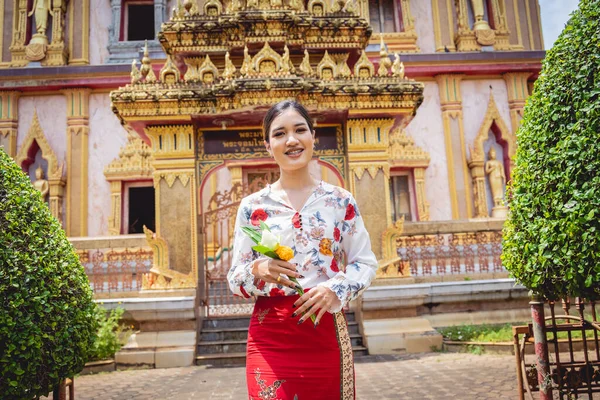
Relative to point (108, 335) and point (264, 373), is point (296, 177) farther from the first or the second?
point (108, 335)

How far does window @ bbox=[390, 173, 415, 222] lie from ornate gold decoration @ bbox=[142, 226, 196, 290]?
8.58m

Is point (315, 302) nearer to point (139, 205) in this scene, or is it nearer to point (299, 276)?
point (299, 276)

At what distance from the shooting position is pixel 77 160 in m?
15.6

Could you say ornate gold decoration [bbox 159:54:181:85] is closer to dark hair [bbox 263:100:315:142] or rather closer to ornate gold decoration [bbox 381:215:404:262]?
ornate gold decoration [bbox 381:215:404:262]

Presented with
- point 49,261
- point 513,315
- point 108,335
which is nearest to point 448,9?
point 513,315

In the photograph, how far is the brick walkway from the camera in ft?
18.4

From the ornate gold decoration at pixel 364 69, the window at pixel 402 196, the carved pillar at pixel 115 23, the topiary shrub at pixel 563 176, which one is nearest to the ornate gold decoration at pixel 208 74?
the ornate gold decoration at pixel 364 69

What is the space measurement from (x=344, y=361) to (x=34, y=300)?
222cm

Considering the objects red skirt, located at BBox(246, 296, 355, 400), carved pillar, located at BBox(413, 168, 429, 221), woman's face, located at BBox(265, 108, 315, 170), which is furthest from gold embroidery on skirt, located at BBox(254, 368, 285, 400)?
carved pillar, located at BBox(413, 168, 429, 221)

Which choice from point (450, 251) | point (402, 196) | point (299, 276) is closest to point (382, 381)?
point (450, 251)

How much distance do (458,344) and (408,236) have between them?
246cm

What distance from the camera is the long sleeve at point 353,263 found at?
2.20m

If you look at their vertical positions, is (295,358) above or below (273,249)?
below

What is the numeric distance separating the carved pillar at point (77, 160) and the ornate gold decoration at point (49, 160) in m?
0.25
